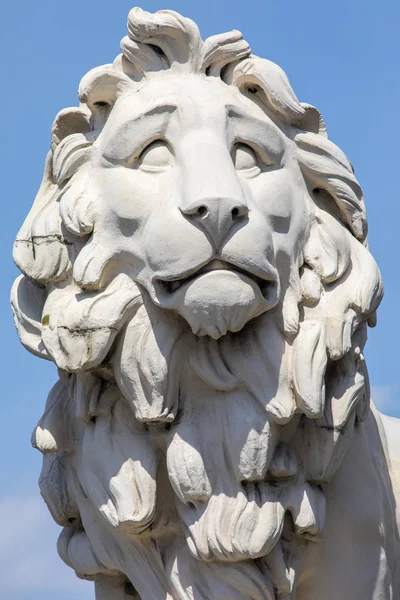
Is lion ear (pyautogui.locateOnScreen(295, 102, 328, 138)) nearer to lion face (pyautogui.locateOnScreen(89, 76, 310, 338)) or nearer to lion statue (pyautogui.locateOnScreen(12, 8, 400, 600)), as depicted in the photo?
lion statue (pyautogui.locateOnScreen(12, 8, 400, 600))

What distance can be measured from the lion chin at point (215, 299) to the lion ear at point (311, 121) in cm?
66

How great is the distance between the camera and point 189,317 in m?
4.71

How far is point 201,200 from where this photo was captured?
4.64 meters

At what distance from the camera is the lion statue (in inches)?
187

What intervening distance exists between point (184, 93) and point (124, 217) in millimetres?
425

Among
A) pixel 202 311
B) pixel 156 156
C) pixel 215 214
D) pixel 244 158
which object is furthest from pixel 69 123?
pixel 202 311

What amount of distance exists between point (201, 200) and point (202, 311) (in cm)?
32

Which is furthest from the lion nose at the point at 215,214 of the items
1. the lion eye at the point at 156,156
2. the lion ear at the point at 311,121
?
the lion ear at the point at 311,121

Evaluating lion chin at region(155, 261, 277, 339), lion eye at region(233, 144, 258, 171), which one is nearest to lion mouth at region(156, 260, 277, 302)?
lion chin at region(155, 261, 277, 339)

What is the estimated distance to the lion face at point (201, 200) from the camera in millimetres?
4656

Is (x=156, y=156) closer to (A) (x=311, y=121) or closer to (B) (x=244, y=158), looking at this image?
(B) (x=244, y=158)

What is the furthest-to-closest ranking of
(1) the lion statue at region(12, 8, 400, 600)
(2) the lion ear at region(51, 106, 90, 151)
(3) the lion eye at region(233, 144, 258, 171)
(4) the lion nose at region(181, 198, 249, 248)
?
(2) the lion ear at region(51, 106, 90, 151)
(3) the lion eye at region(233, 144, 258, 171)
(1) the lion statue at region(12, 8, 400, 600)
(4) the lion nose at region(181, 198, 249, 248)

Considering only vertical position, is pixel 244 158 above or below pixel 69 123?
below

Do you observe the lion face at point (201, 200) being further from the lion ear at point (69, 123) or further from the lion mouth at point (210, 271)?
the lion ear at point (69, 123)
